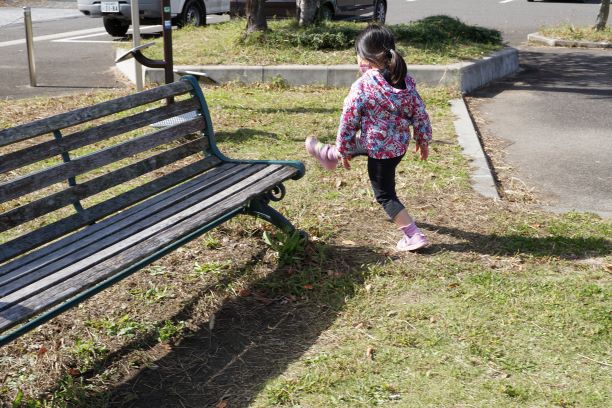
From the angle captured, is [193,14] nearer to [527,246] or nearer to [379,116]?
[379,116]

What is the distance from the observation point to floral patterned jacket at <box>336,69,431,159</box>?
4930 mm

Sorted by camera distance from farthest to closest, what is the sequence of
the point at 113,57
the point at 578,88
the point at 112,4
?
the point at 112,4 < the point at 113,57 < the point at 578,88

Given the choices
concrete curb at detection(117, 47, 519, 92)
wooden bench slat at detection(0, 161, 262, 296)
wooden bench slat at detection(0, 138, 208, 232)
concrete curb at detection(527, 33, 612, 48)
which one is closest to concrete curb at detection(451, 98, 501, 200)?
concrete curb at detection(117, 47, 519, 92)

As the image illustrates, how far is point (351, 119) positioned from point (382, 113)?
192 millimetres

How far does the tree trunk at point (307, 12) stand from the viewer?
1278cm

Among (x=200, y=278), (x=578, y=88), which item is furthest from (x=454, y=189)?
(x=578, y=88)

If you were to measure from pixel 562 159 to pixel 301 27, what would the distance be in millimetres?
6076

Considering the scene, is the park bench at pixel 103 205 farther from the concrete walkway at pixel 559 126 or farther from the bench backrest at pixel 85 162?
the concrete walkway at pixel 559 126

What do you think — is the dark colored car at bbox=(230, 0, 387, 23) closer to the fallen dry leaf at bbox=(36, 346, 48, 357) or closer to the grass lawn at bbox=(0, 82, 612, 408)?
the grass lawn at bbox=(0, 82, 612, 408)

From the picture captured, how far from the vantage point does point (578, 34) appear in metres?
15.3

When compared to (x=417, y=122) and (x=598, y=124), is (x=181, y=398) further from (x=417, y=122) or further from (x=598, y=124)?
(x=598, y=124)

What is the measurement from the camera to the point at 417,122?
5.08 metres

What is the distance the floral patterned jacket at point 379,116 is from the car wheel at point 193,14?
1200cm

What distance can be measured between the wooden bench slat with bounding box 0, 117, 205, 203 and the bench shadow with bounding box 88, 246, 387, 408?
93 cm
